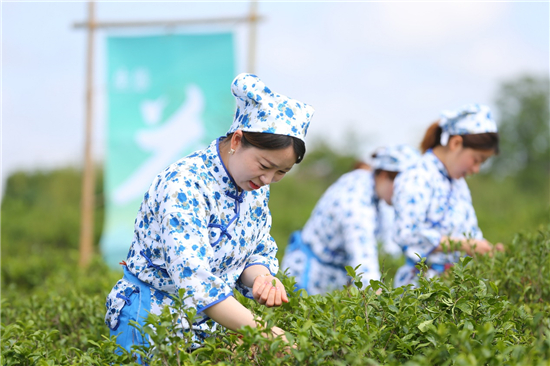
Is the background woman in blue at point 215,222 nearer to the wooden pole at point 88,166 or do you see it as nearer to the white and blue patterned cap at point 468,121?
the white and blue patterned cap at point 468,121

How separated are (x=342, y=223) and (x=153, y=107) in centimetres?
430

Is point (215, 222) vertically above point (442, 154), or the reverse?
point (442, 154)

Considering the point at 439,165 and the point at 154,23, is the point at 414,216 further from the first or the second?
the point at 154,23

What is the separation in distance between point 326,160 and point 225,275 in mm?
24038

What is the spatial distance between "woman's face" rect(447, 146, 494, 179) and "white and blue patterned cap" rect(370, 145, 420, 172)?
1.78 feet

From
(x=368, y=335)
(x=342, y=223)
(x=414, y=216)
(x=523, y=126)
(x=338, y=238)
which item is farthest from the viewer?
(x=523, y=126)

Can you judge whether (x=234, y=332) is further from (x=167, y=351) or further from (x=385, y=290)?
(x=385, y=290)

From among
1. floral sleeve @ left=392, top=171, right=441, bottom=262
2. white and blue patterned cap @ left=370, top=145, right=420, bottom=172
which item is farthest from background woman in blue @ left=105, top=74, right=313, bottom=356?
white and blue patterned cap @ left=370, top=145, right=420, bottom=172

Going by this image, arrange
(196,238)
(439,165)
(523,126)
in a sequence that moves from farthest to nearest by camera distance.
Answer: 1. (523,126)
2. (439,165)
3. (196,238)

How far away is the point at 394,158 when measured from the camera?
436cm

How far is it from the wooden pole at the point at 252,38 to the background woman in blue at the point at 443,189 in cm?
403

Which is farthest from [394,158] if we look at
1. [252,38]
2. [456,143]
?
[252,38]

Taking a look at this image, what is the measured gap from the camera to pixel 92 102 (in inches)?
303

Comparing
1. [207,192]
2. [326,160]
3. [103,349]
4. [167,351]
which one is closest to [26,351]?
[103,349]
